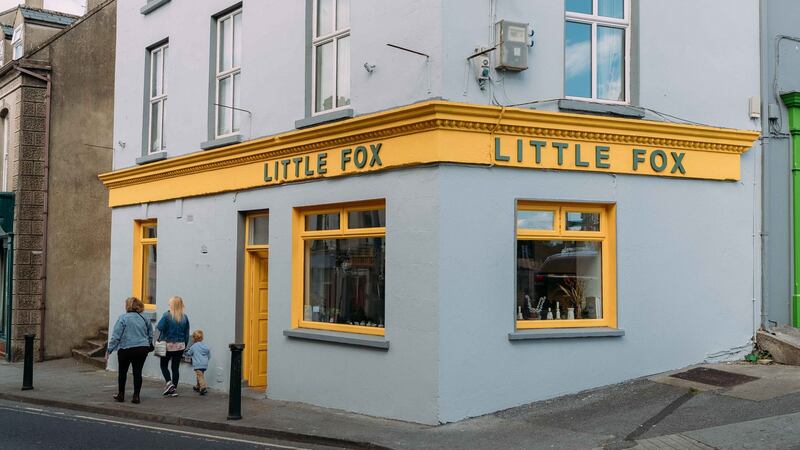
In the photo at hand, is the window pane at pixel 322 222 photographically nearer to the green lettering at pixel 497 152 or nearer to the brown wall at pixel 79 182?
the green lettering at pixel 497 152

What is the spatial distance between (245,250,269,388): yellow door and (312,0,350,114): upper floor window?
10.5 feet

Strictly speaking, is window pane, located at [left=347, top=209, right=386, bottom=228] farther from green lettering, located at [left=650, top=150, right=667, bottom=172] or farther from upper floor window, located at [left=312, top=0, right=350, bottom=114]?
green lettering, located at [left=650, top=150, right=667, bottom=172]

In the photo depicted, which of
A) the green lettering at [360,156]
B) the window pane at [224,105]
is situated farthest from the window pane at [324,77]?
the window pane at [224,105]

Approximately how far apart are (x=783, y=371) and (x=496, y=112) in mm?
5376

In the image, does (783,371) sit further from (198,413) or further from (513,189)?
(198,413)

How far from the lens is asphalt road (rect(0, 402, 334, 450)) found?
10.4 metres

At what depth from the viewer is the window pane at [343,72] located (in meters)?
12.9

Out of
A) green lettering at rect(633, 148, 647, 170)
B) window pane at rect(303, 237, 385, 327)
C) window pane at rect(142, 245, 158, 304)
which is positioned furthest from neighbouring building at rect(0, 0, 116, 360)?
green lettering at rect(633, 148, 647, 170)

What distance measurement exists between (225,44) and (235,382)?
6.79 m

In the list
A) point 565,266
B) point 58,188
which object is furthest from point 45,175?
point 565,266

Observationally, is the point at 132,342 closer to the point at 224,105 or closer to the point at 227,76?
the point at 224,105

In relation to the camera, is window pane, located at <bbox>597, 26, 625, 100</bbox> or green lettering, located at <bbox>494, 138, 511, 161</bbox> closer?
green lettering, located at <bbox>494, 138, 511, 161</bbox>

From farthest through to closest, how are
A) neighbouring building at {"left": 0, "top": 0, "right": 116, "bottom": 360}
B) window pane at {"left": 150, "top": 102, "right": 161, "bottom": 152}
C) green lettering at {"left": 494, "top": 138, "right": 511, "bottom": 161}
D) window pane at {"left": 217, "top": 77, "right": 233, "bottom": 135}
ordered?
1. neighbouring building at {"left": 0, "top": 0, "right": 116, "bottom": 360}
2. window pane at {"left": 150, "top": 102, "right": 161, "bottom": 152}
3. window pane at {"left": 217, "top": 77, "right": 233, "bottom": 135}
4. green lettering at {"left": 494, "top": 138, "right": 511, "bottom": 161}

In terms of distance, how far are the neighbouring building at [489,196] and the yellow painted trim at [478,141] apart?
0.03m
